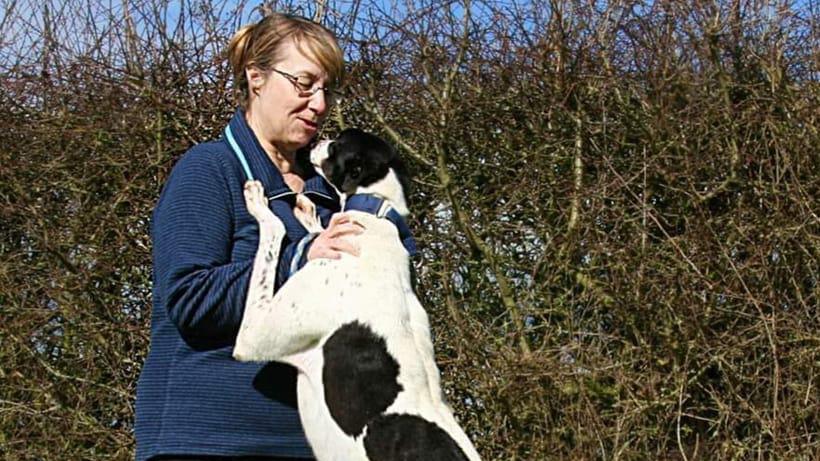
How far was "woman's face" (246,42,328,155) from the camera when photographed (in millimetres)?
3225

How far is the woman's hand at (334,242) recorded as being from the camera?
3.06 m

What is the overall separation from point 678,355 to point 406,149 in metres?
1.79

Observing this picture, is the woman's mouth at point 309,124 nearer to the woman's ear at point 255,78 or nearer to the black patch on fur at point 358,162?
the woman's ear at point 255,78

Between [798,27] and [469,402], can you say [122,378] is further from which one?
[798,27]

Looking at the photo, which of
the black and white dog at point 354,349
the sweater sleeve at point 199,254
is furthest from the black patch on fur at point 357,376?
the sweater sleeve at point 199,254

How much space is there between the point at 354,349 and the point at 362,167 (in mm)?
800

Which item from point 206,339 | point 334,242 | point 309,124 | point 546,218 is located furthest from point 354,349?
point 546,218

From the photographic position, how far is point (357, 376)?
3078mm

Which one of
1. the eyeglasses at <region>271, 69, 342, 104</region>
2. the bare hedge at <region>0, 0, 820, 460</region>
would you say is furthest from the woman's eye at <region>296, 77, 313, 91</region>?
the bare hedge at <region>0, 0, 820, 460</region>

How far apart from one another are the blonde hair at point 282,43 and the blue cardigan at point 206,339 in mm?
351

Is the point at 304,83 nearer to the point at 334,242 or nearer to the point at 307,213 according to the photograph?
the point at 307,213

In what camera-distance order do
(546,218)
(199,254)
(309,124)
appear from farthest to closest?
(546,218)
(309,124)
(199,254)

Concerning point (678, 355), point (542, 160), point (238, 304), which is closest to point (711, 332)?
point (678, 355)

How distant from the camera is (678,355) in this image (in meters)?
6.09
